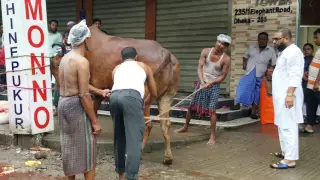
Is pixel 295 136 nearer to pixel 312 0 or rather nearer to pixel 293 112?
pixel 293 112

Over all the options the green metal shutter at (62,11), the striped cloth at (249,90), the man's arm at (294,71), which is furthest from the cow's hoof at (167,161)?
the green metal shutter at (62,11)

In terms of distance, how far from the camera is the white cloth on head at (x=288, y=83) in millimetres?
5211

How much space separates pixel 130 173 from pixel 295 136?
95.7 inches

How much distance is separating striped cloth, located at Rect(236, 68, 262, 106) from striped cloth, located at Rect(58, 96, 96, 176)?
17.1ft

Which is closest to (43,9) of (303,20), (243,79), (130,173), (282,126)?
(130,173)

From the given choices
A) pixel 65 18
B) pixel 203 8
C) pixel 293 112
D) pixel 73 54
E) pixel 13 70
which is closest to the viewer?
pixel 73 54

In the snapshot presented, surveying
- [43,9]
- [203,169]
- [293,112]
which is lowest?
[203,169]

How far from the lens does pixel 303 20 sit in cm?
913

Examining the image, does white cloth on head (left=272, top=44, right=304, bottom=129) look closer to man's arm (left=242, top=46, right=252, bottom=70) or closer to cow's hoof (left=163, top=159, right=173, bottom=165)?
cow's hoof (left=163, top=159, right=173, bottom=165)

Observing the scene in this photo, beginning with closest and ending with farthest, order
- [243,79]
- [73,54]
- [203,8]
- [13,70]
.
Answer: [73,54] < [13,70] < [243,79] < [203,8]

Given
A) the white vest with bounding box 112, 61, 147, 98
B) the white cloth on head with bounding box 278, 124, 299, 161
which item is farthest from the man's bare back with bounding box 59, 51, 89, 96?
the white cloth on head with bounding box 278, 124, 299, 161

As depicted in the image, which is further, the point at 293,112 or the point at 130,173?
the point at 293,112

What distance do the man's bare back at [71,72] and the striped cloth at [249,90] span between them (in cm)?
528

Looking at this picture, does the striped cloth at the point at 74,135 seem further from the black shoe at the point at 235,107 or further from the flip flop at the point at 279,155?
the black shoe at the point at 235,107
